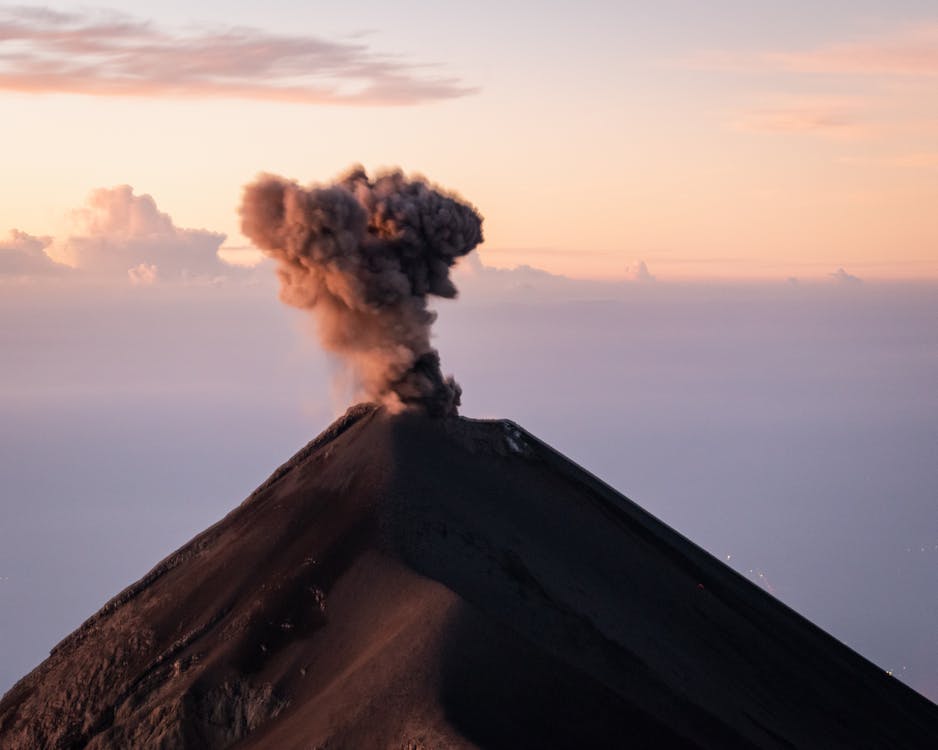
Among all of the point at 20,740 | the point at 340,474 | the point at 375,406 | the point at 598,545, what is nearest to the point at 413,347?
the point at 375,406

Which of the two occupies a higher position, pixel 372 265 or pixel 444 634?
pixel 372 265

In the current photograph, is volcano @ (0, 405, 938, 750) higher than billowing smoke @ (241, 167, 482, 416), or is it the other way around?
billowing smoke @ (241, 167, 482, 416)

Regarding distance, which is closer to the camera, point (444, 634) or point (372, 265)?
point (444, 634)

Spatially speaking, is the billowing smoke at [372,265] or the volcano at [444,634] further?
the billowing smoke at [372,265]

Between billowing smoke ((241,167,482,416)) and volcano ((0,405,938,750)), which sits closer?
volcano ((0,405,938,750))

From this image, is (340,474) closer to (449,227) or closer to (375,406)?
(375,406)
